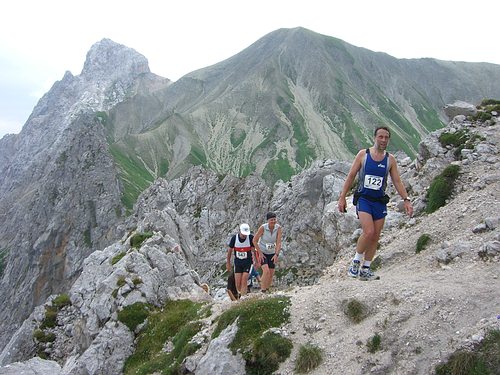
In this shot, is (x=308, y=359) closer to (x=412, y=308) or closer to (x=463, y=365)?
(x=412, y=308)

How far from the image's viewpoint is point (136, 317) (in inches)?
748

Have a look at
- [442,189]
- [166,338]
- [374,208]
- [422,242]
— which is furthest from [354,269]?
[166,338]

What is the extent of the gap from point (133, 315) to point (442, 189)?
15.1m

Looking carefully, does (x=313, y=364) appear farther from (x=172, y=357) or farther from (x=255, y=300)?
(x=172, y=357)

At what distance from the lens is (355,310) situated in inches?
455

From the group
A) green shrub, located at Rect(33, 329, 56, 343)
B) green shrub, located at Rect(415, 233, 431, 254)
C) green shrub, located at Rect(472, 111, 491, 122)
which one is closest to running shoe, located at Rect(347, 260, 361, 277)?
green shrub, located at Rect(415, 233, 431, 254)

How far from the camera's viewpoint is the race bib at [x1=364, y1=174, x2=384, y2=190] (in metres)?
12.2

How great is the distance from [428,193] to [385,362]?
1212 centimetres

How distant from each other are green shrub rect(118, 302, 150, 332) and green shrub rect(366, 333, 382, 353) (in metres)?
11.8

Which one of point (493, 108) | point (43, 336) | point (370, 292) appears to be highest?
point (493, 108)

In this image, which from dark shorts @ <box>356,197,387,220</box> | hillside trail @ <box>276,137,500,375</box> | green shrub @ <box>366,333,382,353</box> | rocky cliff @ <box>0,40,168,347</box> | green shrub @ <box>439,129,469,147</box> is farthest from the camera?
rocky cliff @ <box>0,40,168,347</box>

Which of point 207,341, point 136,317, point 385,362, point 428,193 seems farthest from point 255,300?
point 428,193

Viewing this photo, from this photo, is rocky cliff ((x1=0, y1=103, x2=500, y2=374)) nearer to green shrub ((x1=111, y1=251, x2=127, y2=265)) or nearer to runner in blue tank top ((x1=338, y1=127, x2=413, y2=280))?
green shrub ((x1=111, y1=251, x2=127, y2=265))

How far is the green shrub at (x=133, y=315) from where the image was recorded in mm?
18767
